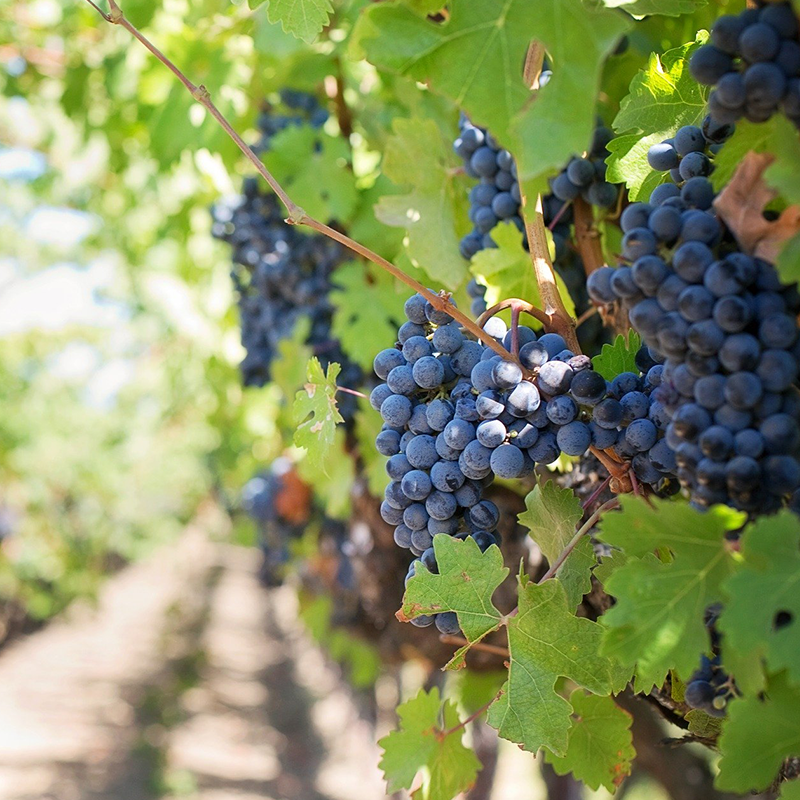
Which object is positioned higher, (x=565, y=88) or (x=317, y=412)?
(x=565, y=88)

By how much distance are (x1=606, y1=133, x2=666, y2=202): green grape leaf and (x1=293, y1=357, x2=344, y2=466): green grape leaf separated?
55cm

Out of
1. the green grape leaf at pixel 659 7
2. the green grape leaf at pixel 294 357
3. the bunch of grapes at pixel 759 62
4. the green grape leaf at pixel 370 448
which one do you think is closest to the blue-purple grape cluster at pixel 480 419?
the bunch of grapes at pixel 759 62

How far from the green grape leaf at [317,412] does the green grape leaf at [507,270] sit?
1.13 ft

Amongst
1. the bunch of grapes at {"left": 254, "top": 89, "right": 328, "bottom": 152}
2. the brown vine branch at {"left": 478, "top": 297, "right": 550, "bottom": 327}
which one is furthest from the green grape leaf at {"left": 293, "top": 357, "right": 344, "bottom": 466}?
the bunch of grapes at {"left": 254, "top": 89, "right": 328, "bottom": 152}

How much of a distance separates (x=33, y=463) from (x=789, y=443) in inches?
522

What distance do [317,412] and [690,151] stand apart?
697 mm

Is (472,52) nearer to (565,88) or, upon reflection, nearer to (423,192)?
(565,88)

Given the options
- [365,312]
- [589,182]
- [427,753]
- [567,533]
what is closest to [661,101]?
[589,182]

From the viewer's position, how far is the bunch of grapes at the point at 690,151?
43.6 inches

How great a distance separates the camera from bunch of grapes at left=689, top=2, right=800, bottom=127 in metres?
0.85

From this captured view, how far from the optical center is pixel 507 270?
1.50 meters

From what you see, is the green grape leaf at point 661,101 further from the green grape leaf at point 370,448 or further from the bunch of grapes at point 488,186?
the green grape leaf at point 370,448

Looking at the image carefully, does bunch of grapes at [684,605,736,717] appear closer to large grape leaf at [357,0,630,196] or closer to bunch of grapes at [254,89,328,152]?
large grape leaf at [357,0,630,196]

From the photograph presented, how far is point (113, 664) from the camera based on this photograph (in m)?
12.8
